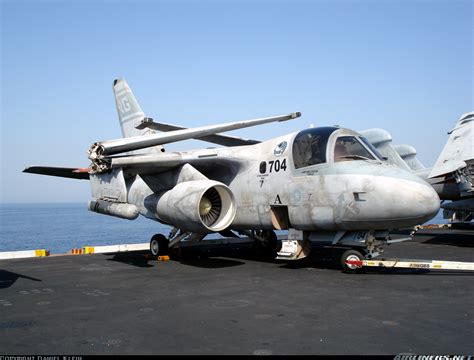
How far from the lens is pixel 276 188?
11.8 m

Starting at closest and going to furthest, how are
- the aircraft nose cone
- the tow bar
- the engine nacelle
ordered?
the tow bar
the aircraft nose cone
the engine nacelle

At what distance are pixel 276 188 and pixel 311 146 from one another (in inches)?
58.6

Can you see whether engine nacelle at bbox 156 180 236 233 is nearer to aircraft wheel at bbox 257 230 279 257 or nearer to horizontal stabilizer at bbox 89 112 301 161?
horizontal stabilizer at bbox 89 112 301 161

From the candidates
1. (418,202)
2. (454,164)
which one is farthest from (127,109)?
(454,164)

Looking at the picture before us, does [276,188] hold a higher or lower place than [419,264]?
higher

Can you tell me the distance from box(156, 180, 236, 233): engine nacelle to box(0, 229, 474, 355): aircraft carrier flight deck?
4.18ft

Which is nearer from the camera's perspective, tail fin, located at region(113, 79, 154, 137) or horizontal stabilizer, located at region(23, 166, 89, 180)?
horizontal stabilizer, located at region(23, 166, 89, 180)

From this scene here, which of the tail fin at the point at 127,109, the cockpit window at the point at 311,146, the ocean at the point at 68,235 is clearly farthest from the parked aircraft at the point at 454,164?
the ocean at the point at 68,235

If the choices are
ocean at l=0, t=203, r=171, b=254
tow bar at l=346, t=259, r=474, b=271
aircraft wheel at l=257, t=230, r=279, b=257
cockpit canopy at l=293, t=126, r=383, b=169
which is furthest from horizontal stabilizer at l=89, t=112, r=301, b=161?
ocean at l=0, t=203, r=171, b=254

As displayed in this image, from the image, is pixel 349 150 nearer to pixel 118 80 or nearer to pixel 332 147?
pixel 332 147

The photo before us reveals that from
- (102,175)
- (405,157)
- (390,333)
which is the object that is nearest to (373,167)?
(390,333)

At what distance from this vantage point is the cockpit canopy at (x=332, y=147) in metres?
10.8

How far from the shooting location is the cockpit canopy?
10820 mm

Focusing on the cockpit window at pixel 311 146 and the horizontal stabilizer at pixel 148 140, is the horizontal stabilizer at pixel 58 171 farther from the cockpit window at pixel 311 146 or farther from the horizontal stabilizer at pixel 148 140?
the cockpit window at pixel 311 146
